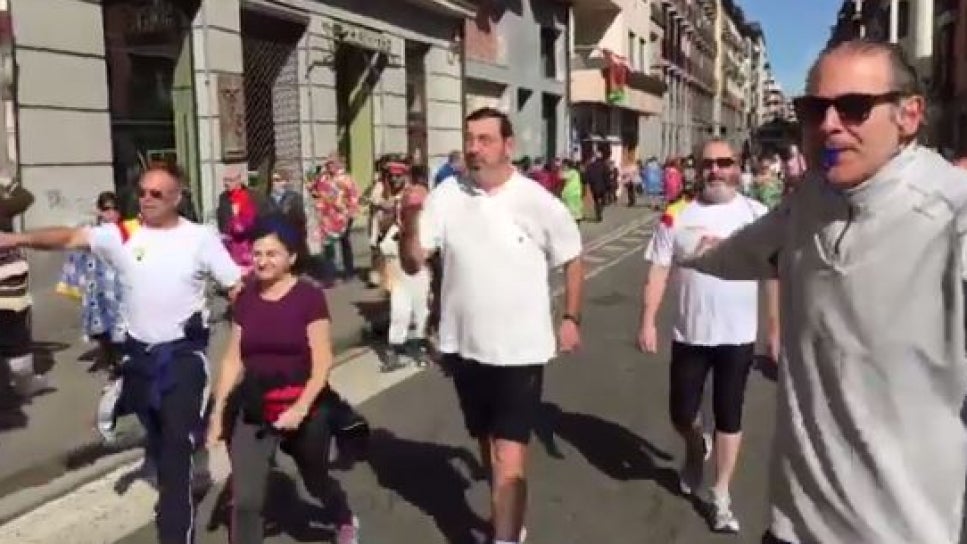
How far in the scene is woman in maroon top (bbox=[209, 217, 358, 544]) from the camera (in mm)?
4191

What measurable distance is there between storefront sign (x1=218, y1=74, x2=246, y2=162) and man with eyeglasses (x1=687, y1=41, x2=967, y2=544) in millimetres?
12841

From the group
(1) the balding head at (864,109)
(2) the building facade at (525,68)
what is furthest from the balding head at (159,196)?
(2) the building facade at (525,68)

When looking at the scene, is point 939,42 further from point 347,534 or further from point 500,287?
point 347,534

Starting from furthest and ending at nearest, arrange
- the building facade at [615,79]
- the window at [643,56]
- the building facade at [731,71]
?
the building facade at [731,71]
the window at [643,56]
the building facade at [615,79]

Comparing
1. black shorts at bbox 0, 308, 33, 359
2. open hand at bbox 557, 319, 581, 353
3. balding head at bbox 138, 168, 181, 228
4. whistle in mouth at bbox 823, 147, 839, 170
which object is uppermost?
whistle in mouth at bbox 823, 147, 839, 170

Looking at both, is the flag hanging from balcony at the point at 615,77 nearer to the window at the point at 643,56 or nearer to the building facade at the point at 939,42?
the window at the point at 643,56

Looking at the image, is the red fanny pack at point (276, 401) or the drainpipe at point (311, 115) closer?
the red fanny pack at point (276, 401)

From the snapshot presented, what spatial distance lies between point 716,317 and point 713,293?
113mm

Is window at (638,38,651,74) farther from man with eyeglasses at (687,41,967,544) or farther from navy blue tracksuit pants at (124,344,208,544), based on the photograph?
man with eyeglasses at (687,41,967,544)

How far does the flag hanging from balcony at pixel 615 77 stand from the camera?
3941 centimetres


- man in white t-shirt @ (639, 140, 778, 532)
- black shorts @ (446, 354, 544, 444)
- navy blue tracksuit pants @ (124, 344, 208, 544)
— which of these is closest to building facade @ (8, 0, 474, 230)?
navy blue tracksuit pants @ (124, 344, 208, 544)

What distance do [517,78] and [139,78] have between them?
712 inches

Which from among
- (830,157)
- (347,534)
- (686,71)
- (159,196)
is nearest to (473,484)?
(347,534)

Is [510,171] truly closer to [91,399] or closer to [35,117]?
[91,399]
